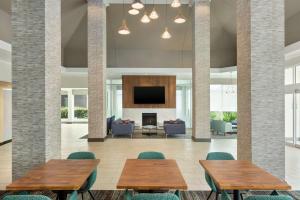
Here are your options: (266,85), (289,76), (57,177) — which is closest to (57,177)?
(57,177)

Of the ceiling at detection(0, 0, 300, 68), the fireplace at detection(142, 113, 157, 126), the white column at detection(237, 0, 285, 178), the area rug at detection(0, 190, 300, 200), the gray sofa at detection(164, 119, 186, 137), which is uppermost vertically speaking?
the ceiling at detection(0, 0, 300, 68)

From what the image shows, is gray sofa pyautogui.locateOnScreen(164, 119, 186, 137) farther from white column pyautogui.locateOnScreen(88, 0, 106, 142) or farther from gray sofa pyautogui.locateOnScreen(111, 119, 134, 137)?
white column pyautogui.locateOnScreen(88, 0, 106, 142)

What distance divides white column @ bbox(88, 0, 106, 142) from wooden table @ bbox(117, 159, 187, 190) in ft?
24.2

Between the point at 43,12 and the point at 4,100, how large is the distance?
742cm

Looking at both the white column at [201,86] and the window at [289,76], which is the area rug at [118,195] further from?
the window at [289,76]

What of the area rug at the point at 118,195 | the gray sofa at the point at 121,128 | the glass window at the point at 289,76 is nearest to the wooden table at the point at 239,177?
the area rug at the point at 118,195

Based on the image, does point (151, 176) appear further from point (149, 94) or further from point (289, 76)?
Answer: point (149, 94)

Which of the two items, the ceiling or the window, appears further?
the ceiling

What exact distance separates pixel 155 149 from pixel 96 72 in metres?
4.01

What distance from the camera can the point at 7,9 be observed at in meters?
9.16

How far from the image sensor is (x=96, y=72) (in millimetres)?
11016

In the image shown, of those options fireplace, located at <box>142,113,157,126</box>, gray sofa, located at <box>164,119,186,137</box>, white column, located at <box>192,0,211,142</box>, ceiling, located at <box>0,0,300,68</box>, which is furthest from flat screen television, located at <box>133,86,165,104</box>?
white column, located at <box>192,0,211,142</box>

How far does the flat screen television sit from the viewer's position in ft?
52.6

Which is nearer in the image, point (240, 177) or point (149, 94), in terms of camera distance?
point (240, 177)
